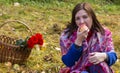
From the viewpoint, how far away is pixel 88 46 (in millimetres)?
3666

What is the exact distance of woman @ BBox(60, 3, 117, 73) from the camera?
361 cm

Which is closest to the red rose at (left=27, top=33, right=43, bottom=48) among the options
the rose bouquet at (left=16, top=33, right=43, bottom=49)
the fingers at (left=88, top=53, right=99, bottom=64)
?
the rose bouquet at (left=16, top=33, right=43, bottom=49)

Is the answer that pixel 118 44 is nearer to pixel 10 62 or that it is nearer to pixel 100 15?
pixel 10 62

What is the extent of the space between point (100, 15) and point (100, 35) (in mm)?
4704

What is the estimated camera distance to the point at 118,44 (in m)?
6.00

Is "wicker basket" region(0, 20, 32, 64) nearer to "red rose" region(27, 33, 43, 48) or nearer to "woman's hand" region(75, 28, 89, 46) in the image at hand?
"red rose" region(27, 33, 43, 48)

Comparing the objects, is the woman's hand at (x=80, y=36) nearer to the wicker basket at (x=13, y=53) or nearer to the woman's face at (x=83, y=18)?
the woman's face at (x=83, y=18)

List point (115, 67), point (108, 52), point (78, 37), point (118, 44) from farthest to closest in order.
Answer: point (118, 44) < point (115, 67) < point (108, 52) < point (78, 37)

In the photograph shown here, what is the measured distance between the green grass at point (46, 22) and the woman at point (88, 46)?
1.09m

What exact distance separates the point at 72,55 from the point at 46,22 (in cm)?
356

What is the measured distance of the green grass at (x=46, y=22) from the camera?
16.4 ft

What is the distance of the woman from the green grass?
3.59 ft

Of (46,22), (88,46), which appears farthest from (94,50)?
(46,22)

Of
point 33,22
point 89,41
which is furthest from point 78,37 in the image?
point 33,22
